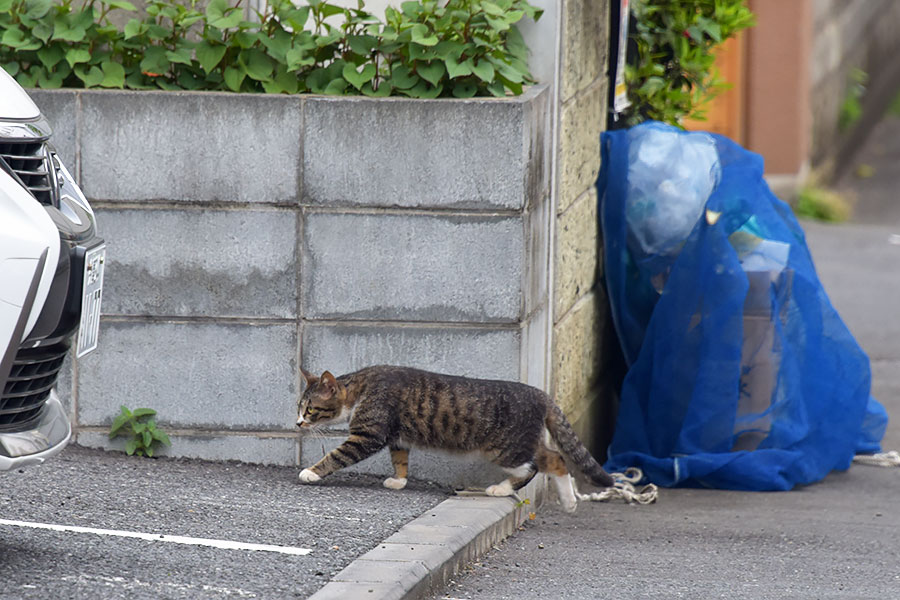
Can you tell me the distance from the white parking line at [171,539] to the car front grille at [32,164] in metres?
1.13

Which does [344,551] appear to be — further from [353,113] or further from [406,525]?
[353,113]

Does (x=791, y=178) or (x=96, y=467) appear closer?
(x=96, y=467)

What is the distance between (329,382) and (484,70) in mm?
1271

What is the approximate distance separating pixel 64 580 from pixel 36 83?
7.29 ft

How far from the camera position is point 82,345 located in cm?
369

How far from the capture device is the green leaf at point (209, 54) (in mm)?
5035

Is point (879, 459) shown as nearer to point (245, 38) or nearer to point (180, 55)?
point (245, 38)

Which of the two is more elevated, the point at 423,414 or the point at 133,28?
the point at 133,28

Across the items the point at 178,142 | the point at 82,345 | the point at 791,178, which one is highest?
the point at 178,142

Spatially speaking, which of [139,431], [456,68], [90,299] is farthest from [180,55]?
[90,299]

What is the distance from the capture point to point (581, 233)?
597cm

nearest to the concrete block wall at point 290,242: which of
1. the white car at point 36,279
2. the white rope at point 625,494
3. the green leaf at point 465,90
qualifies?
the green leaf at point 465,90

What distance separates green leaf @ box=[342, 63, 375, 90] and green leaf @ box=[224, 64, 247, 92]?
39cm

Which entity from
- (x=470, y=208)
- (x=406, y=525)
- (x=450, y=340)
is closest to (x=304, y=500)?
(x=406, y=525)
